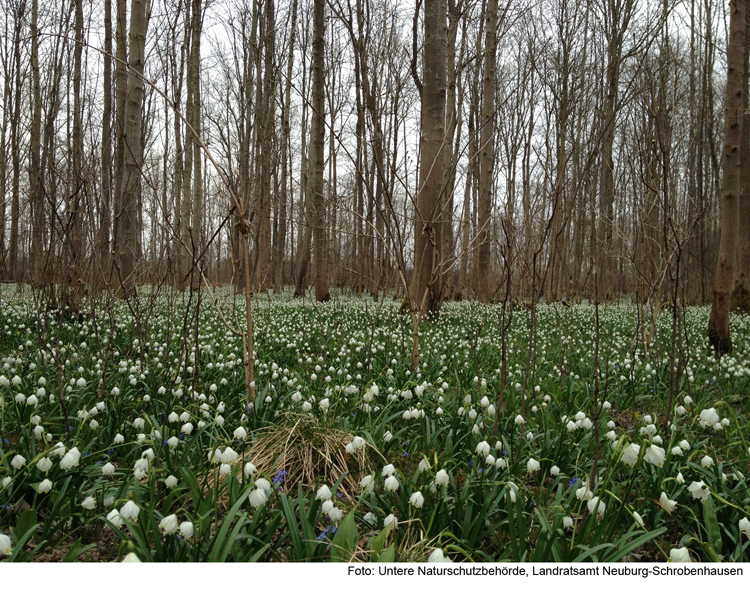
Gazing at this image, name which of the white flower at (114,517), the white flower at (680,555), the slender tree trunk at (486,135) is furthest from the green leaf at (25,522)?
the slender tree trunk at (486,135)

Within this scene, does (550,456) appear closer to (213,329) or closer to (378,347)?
(378,347)

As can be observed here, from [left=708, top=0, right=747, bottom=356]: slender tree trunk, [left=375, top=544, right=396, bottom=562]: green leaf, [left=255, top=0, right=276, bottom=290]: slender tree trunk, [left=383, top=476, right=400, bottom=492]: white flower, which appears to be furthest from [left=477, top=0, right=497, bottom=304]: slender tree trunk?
[left=375, top=544, right=396, bottom=562]: green leaf

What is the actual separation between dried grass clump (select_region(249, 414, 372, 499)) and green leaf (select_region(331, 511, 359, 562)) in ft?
2.15

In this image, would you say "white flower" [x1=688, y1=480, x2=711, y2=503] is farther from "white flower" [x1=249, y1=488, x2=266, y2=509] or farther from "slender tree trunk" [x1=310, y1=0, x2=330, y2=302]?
"slender tree trunk" [x1=310, y1=0, x2=330, y2=302]

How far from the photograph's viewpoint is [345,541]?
1.64 meters

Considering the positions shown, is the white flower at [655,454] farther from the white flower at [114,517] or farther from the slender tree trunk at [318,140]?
the slender tree trunk at [318,140]

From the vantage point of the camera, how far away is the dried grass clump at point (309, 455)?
8.04ft

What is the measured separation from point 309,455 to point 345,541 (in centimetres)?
90

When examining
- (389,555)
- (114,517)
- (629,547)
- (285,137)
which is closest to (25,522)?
(114,517)

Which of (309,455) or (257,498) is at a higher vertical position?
(257,498)

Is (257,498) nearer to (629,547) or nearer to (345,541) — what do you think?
(345,541)

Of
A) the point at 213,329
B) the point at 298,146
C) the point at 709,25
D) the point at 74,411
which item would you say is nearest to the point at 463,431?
the point at 74,411

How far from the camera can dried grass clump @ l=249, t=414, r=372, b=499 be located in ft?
8.04

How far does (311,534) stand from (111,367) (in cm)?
329
